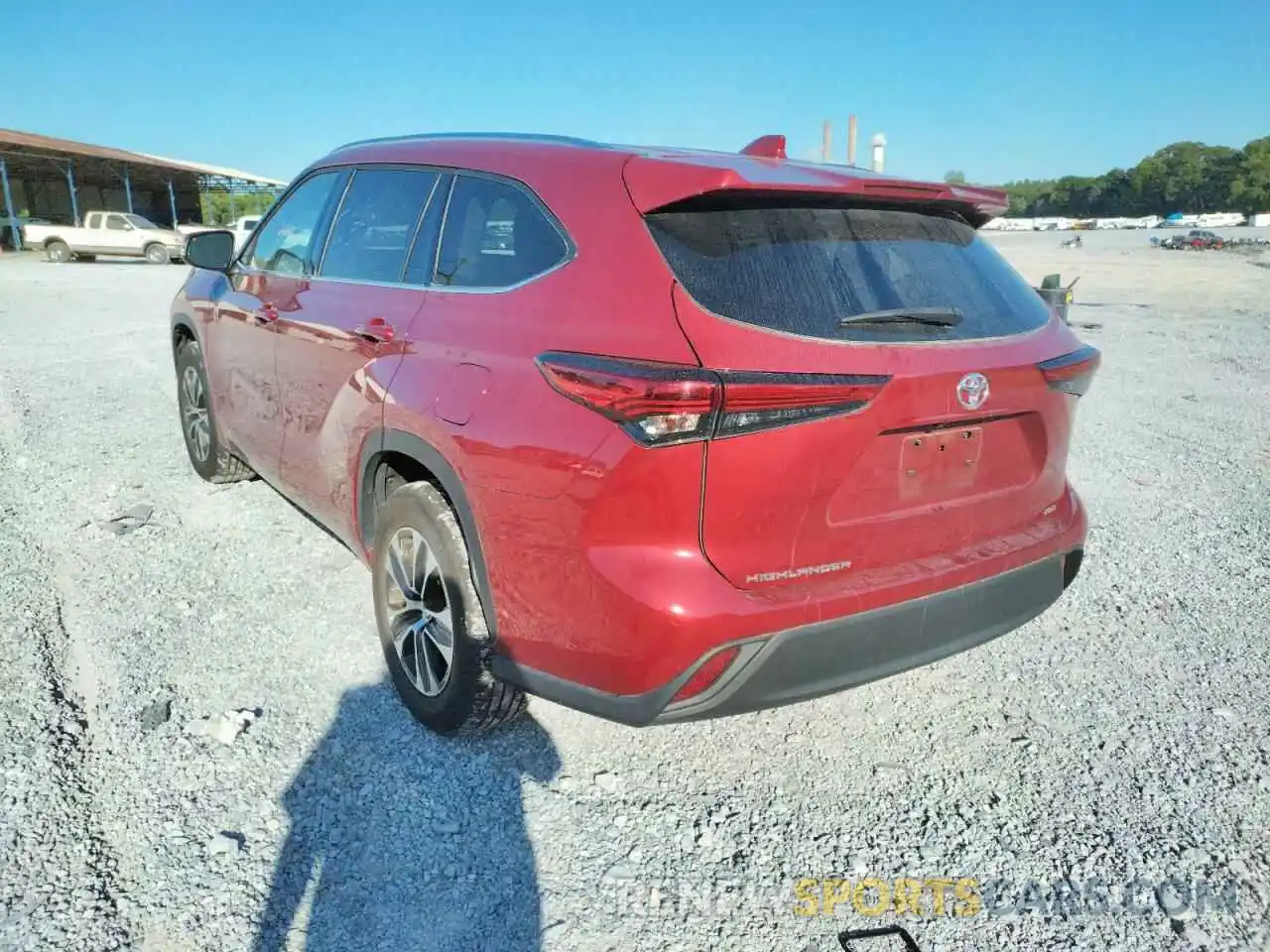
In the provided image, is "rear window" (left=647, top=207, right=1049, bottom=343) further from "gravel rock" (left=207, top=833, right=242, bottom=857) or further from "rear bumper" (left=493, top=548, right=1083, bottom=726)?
"gravel rock" (left=207, top=833, right=242, bottom=857)

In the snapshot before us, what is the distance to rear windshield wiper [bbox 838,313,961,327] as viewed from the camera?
7.19ft

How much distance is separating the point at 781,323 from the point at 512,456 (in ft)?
2.44

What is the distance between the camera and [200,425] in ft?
17.1

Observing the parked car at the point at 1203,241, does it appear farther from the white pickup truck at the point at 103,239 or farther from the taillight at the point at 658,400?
the taillight at the point at 658,400

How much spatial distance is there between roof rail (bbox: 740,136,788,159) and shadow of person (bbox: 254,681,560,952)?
2.05 m

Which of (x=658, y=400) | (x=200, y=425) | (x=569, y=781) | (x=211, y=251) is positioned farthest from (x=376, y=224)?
(x=200, y=425)

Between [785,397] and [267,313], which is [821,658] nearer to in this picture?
[785,397]

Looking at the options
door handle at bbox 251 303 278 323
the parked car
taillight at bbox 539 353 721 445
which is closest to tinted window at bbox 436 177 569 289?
taillight at bbox 539 353 721 445

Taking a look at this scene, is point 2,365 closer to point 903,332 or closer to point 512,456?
point 512,456

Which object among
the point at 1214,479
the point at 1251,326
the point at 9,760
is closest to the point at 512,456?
the point at 9,760

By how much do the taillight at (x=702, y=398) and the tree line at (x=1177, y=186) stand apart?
115 metres

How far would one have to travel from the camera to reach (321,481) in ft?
11.2

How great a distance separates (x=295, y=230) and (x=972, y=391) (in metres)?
2.98

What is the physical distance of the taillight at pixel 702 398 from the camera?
1.98 meters
